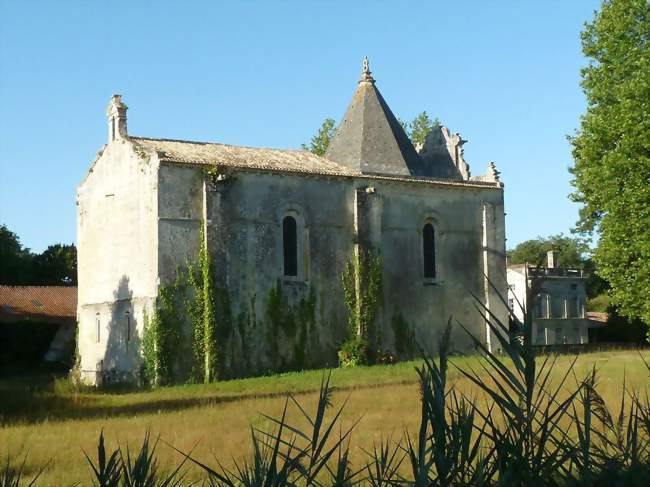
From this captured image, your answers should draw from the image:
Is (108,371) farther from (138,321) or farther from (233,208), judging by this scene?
(233,208)

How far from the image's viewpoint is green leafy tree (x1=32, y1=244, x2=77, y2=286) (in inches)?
2304

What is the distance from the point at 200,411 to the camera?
1983 centimetres

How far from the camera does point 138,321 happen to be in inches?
1218

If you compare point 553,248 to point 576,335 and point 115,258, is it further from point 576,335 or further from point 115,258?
point 115,258

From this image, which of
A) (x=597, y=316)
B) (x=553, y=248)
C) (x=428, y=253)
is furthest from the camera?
(x=553, y=248)

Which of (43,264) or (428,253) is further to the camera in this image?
(43,264)

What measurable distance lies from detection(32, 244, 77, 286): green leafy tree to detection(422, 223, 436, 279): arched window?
31.1m

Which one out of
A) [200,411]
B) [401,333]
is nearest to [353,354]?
[401,333]

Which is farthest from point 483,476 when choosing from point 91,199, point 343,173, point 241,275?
point 91,199

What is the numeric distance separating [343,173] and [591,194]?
8731mm

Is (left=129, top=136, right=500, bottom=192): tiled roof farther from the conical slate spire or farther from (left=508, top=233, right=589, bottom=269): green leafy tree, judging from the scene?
(left=508, top=233, right=589, bottom=269): green leafy tree

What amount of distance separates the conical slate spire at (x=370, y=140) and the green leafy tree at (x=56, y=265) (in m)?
28.3

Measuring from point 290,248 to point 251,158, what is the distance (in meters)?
3.51

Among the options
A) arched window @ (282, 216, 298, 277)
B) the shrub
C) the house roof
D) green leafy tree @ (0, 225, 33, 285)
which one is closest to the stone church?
arched window @ (282, 216, 298, 277)
